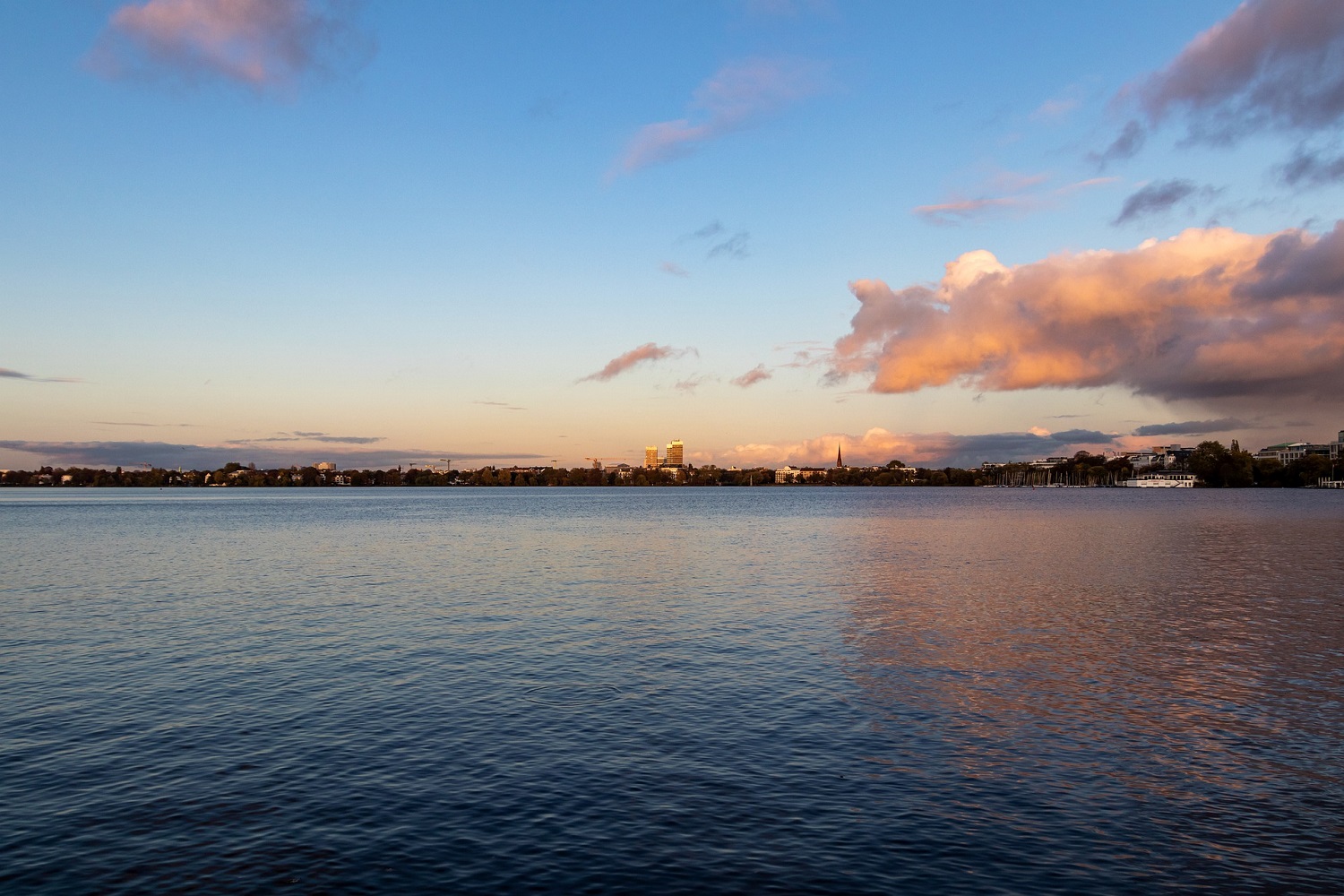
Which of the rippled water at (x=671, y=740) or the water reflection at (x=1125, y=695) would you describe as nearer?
the rippled water at (x=671, y=740)

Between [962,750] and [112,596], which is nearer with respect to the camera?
[962,750]

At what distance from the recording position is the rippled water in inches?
615

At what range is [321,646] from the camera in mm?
35406

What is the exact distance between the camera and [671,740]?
22.6 m

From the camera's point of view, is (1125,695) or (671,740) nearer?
(671,740)

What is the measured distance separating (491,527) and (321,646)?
87.2m

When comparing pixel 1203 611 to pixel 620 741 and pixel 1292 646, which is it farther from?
pixel 620 741

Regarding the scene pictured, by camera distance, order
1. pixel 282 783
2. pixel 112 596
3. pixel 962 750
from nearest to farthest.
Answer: pixel 282 783 → pixel 962 750 → pixel 112 596

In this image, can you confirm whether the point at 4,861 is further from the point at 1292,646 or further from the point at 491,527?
the point at 491,527

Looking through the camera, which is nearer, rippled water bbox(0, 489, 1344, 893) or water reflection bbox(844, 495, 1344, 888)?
rippled water bbox(0, 489, 1344, 893)

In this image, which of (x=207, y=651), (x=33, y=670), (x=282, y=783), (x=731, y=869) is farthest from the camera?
(x=207, y=651)

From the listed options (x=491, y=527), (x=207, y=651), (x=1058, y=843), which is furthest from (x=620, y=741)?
(x=491, y=527)

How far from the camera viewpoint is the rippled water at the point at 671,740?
1563 cm

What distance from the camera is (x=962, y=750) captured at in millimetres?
21875
